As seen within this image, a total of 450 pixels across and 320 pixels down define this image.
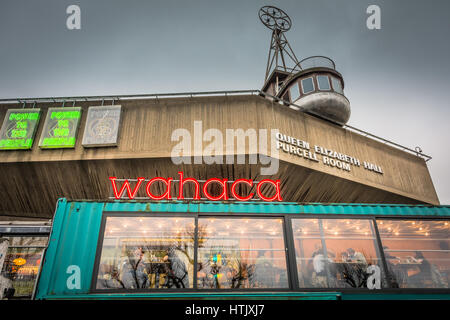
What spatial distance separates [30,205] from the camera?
1672cm

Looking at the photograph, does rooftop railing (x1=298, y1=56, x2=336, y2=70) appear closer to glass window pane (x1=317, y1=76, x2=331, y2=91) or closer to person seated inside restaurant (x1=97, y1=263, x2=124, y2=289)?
glass window pane (x1=317, y1=76, x2=331, y2=91)

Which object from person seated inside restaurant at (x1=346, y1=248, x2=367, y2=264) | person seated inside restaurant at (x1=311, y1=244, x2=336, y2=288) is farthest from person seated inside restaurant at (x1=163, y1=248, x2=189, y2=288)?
person seated inside restaurant at (x1=346, y1=248, x2=367, y2=264)

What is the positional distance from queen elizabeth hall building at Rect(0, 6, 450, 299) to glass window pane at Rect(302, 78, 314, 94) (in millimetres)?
172

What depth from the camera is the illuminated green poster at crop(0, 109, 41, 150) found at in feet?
48.6

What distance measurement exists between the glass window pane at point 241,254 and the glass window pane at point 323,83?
1584cm

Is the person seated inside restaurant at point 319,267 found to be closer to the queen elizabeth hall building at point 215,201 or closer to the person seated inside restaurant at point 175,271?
the queen elizabeth hall building at point 215,201

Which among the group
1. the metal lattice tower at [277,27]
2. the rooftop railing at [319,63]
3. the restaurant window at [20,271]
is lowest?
the restaurant window at [20,271]

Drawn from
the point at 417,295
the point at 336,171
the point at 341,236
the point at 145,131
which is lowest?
the point at 417,295

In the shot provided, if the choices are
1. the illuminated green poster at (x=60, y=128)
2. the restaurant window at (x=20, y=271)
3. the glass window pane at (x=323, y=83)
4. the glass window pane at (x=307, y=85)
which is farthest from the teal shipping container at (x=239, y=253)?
the glass window pane at (x=307, y=85)

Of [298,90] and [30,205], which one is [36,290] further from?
[298,90]

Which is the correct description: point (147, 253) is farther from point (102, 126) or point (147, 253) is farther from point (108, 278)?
point (102, 126)

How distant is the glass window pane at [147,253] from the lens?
6717 millimetres

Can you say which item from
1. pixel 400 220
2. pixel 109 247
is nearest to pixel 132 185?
pixel 109 247

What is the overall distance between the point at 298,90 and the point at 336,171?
7972 mm
